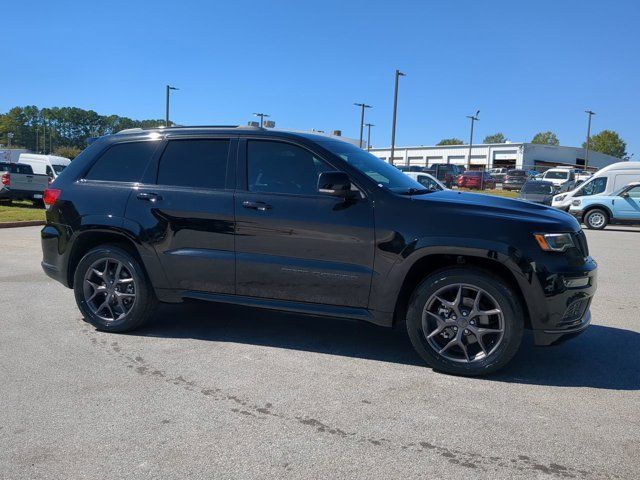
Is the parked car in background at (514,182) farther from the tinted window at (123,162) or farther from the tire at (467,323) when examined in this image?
the tire at (467,323)

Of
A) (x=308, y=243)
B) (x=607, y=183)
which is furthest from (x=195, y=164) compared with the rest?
(x=607, y=183)

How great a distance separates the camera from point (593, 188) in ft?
68.9

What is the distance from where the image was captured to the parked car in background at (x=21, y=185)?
20094 mm

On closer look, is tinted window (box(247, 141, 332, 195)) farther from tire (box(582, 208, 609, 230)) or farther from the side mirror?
tire (box(582, 208, 609, 230))

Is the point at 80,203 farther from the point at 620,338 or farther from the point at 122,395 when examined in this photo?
the point at 620,338

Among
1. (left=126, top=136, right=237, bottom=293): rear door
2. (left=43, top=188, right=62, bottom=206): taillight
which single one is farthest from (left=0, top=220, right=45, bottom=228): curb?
(left=126, top=136, right=237, bottom=293): rear door

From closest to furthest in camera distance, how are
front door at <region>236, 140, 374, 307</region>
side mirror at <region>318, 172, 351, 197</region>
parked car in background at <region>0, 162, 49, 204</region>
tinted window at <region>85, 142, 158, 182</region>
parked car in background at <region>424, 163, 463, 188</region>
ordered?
side mirror at <region>318, 172, 351, 197</region> < front door at <region>236, 140, 374, 307</region> < tinted window at <region>85, 142, 158, 182</region> < parked car in background at <region>0, 162, 49, 204</region> < parked car in background at <region>424, 163, 463, 188</region>

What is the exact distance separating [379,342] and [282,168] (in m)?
1.81

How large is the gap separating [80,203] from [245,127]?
5.79ft

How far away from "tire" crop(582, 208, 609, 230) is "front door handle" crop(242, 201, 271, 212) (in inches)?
715

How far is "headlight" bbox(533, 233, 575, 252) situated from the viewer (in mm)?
4152

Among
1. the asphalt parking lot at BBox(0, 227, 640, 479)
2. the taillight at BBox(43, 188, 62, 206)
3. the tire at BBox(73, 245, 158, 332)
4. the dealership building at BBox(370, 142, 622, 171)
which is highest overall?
the dealership building at BBox(370, 142, 622, 171)

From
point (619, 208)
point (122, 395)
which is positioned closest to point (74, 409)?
point (122, 395)

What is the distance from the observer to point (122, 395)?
155 inches
